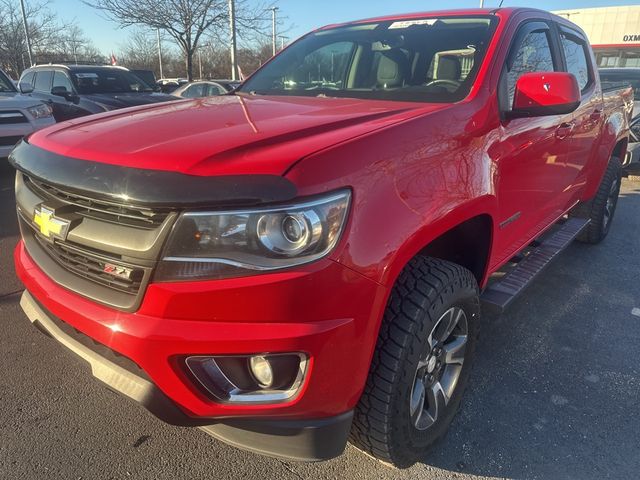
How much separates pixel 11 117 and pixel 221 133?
20.4ft

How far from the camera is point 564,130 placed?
10.1 feet

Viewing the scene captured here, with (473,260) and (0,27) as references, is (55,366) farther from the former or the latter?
(0,27)

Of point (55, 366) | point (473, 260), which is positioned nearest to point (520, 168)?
point (473, 260)

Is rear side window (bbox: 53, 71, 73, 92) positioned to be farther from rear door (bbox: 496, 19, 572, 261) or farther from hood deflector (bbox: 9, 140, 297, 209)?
hood deflector (bbox: 9, 140, 297, 209)

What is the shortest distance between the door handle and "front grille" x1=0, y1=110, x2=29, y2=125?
6.68m

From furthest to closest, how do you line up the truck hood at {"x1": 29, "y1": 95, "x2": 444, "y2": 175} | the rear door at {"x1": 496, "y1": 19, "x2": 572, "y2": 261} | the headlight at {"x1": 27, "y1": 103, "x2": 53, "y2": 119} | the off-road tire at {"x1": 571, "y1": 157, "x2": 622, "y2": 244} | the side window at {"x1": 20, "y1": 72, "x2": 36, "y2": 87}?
the side window at {"x1": 20, "y1": 72, "x2": 36, "y2": 87}
the headlight at {"x1": 27, "y1": 103, "x2": 53, "y2": 119}
the off-road tire at {"x1": 571, "y1": 157, "x2": 622, "y2": 244}
the rear door at {"x1": 496, "y1": 19, "x2": 572, "y2": 261}
the truck hood at {"x1": 29, "y1": 95, "x2": 444, "y2": 175}

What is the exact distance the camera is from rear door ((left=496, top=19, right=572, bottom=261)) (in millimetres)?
2410

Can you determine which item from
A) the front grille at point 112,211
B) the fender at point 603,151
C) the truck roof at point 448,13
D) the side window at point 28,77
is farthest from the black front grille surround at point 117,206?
the side window at point 28,77

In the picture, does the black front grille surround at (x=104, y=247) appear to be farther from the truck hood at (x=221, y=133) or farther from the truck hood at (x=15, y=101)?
the truck hood at (x=15, y=101)

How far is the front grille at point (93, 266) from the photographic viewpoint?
1.56 m

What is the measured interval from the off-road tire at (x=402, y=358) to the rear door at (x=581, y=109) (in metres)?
Answer: 1.96

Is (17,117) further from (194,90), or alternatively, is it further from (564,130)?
(194,90)

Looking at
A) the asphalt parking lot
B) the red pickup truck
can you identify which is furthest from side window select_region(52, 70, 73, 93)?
the red pickup truck

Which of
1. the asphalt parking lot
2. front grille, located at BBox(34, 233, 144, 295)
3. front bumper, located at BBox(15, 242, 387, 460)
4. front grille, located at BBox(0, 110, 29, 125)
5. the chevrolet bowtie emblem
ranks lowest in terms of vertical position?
the asphalt parking lot
